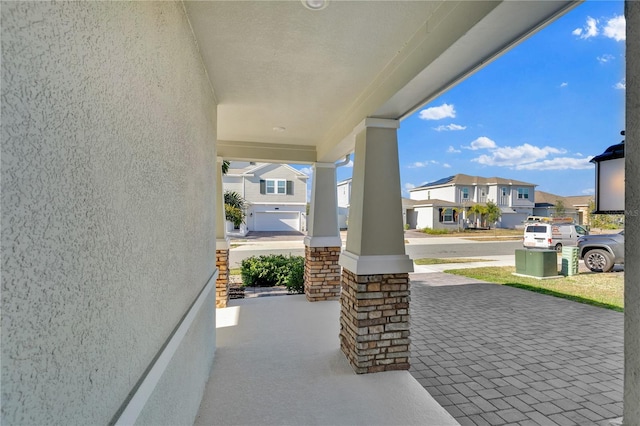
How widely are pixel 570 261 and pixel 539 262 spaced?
98cm

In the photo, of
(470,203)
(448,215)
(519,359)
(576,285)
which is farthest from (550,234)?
(470,203)

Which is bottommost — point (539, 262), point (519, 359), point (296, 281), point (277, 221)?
point (519, 359)

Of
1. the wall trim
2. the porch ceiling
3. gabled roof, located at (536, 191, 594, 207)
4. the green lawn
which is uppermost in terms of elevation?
gabled roof, located at (536, 191, 594, 207)

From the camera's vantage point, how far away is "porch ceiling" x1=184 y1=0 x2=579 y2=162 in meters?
2.17

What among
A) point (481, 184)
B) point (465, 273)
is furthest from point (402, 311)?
point (481, 184)

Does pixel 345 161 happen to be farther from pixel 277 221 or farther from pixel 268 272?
pixel 277 221

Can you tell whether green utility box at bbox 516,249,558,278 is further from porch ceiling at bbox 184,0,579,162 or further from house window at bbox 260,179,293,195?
house window at bbox 260,179,293,195

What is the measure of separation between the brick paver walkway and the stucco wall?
3266 mm

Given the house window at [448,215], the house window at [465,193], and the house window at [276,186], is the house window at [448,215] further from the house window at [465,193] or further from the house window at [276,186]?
the house window at [276,186]

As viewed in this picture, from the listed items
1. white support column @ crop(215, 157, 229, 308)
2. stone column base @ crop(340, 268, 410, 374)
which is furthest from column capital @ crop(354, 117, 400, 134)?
white support column @ crop(215, 157, 229, 308)

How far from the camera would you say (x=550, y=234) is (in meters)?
13.1

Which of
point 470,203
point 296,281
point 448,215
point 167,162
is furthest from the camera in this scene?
point 470,203

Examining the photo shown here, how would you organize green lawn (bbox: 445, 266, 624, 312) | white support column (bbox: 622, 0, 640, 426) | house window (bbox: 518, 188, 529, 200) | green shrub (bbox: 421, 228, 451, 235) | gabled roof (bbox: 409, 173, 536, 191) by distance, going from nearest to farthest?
white support column (bbox: 622, 0, 640, 426), green lawn (bbox: 445, 266, 624, 312), green shrub (bbox: 421, 228, 451, 235), gabled roof (bbox: 409, 173, 536, 191), house window (bbox: 518, 188, 529, 200)

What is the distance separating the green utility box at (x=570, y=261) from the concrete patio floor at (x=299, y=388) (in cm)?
940
